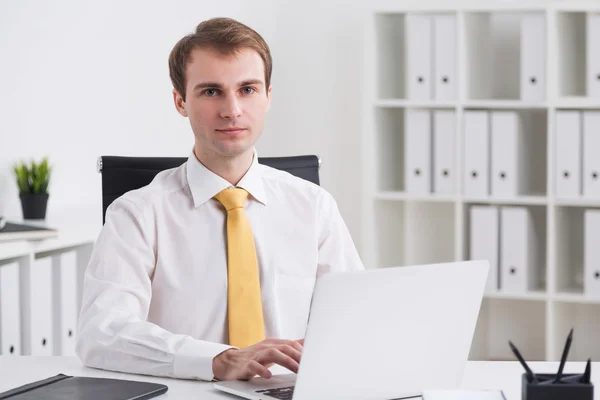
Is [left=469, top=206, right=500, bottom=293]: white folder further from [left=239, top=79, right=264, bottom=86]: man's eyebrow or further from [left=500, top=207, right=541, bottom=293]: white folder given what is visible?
[left=239, top=79, right=264, bottom=86]: man's eyebrow

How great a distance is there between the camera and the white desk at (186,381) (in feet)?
4.37

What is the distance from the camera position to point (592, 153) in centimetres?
331

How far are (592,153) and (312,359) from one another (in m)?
2.46

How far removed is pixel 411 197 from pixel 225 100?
6.59 feet

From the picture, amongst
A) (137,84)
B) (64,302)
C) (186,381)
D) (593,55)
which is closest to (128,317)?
(186,381)

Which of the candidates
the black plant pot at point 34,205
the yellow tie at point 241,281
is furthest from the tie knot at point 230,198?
the black plant pot at point 34,205

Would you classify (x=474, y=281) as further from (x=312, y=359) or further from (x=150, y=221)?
(x=150, y=221)

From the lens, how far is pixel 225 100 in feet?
5.50

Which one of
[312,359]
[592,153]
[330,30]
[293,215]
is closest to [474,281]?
[312,359]

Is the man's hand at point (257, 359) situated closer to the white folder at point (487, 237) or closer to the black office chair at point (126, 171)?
the black office chair at point (126, 171)

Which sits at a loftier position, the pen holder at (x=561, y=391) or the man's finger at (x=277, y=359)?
the pen holder at (x=561, y=391)

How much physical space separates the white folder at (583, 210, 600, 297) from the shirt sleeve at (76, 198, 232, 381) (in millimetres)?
2167

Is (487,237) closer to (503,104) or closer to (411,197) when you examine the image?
(411,197)

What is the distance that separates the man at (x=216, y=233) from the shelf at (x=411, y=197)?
1.77m
